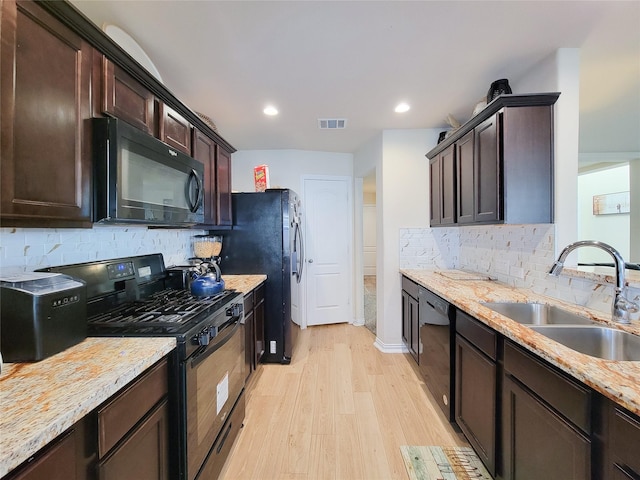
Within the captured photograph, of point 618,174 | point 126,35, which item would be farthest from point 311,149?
point 618,174

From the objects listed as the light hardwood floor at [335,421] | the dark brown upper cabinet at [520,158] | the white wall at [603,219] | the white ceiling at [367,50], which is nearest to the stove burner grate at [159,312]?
the light hardwood floor at [335,421]

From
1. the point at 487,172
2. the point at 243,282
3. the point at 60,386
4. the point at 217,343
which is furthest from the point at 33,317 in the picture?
the point at 487,172

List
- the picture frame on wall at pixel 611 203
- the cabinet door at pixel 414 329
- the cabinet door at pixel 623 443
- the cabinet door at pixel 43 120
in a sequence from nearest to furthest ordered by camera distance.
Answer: the cabinet door at pixel 623 443, the cabinet door at pixel 43 120, the cabinet door at pixel 414 329, the picture frame on wall at pixel 611 203

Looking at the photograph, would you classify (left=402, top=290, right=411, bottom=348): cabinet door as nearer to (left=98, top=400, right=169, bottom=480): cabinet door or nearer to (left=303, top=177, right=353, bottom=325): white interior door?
(left=303, top=177, right=353, bottom=325): white interior door

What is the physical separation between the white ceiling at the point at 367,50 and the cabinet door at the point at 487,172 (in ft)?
1.51

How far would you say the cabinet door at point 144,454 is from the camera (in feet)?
2.64

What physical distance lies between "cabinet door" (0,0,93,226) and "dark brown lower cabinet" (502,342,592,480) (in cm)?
192

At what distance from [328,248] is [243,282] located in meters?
1.78

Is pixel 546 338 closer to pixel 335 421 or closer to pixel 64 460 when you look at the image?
pixel 335 421

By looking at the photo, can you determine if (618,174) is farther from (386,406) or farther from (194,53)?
(194,53)

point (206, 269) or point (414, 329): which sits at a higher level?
point (206, 269)

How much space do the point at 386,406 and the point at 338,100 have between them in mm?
2603

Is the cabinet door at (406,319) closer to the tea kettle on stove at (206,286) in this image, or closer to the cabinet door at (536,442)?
the cabinet door at (536,442)

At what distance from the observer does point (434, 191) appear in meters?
2.86
